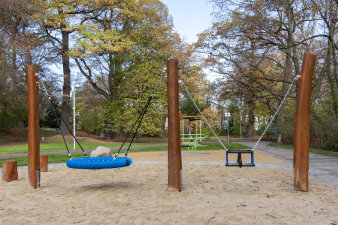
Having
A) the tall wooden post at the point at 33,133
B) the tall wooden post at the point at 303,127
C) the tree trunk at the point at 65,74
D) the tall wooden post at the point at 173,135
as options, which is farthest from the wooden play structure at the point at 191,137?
the tree trunk at the point at 65,74

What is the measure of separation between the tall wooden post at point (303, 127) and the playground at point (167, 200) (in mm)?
317

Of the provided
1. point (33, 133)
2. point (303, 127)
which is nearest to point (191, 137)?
point (303, 127)

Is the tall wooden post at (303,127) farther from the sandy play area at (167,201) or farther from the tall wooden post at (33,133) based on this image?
the tall wooden post at (33,133)

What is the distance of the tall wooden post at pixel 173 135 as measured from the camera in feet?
17.4

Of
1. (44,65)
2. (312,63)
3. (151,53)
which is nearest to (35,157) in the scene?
(312,63)

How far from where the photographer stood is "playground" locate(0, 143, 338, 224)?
3.63 meters

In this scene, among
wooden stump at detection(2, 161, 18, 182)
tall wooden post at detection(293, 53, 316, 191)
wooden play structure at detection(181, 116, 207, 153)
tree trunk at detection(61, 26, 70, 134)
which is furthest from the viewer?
tree trunk at detection(61, 26, 70, 134)

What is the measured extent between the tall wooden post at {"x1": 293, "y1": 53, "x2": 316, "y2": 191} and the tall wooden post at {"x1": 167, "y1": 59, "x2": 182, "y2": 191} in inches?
84.7

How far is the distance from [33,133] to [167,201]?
10.2ft

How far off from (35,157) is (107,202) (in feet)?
6.92

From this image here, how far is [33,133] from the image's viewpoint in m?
5.77

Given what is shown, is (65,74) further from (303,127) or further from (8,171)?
(303,127)

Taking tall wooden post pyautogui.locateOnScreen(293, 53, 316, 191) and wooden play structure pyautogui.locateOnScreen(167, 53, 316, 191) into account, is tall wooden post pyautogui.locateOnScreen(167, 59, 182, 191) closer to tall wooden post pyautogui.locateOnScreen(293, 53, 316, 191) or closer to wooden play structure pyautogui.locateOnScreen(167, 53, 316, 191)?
wooden play structure pyautogui.locateOnScreen(167, 53, 316, 191)

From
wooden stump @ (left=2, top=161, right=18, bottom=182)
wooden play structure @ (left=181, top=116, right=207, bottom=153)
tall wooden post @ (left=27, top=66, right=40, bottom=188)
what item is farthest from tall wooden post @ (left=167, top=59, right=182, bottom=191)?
wooden play structure @ (left=181, top=116, right=207, bottom=153)
